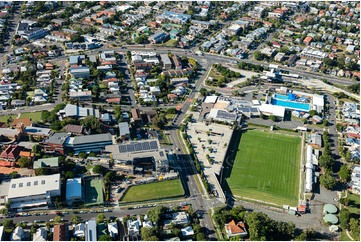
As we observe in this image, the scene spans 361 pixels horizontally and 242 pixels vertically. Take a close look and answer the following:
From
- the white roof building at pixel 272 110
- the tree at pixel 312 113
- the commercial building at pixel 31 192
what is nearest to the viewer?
the commercial building at pixel 31 192

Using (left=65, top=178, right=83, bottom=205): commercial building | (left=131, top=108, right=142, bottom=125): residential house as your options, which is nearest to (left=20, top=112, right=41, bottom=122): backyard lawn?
(left=131, top=108, right=142, bottom=125): residential house

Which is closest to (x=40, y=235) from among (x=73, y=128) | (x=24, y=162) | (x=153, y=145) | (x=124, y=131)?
(x=24, y=162)

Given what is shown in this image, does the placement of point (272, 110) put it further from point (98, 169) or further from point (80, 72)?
point (80, 72)

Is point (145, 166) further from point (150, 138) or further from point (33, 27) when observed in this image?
point (33, 27)

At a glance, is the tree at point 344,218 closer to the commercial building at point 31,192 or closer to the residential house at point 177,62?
the commercial building at point 31,192

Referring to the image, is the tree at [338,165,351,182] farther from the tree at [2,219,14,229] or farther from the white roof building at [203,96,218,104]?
the tree at [2,219,14,229]

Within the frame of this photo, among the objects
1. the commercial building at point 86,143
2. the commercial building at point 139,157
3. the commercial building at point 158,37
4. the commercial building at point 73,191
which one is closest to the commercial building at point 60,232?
the commercial building at point 73,191
